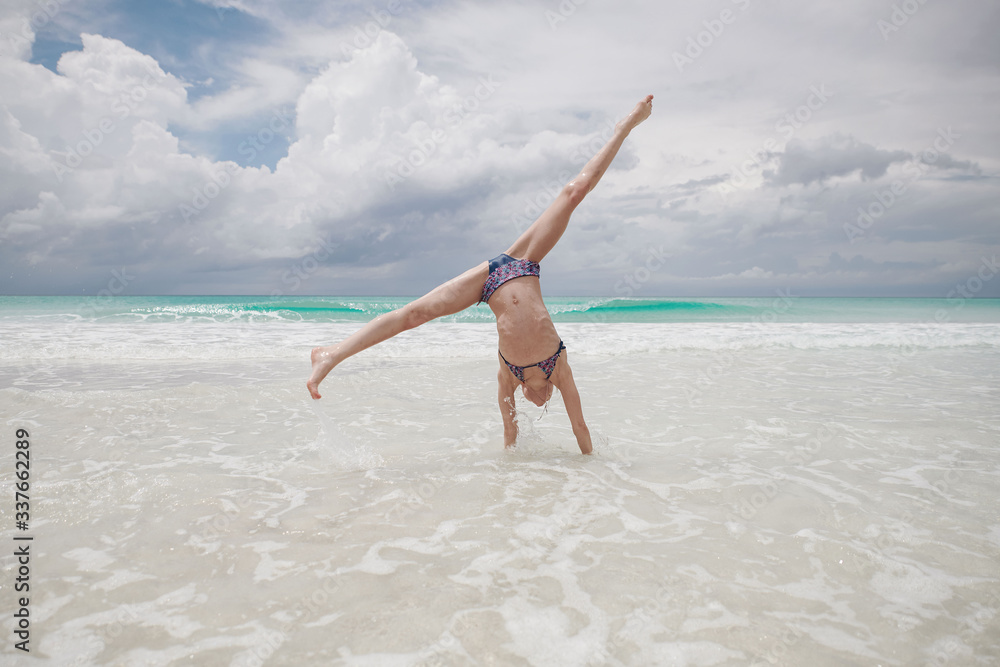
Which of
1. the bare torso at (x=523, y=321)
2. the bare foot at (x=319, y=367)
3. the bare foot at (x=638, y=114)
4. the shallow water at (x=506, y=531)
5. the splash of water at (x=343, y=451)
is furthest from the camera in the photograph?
the bare foot at (x=638, y=114)

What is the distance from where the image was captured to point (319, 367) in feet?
13.8

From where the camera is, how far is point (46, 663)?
7.36ft

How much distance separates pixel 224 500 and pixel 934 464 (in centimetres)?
614

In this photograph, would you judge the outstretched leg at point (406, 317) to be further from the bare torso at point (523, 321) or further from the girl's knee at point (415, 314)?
the bare torso at point (523, 321)

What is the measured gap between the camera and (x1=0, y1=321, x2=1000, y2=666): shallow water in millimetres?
2404

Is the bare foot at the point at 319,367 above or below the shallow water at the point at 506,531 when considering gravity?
above

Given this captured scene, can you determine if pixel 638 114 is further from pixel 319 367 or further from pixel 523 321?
pixel 319 367

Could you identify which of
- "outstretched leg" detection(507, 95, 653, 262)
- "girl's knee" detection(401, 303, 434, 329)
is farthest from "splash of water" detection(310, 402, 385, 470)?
"outstretched leg" detection(507, 95, 653, 262)

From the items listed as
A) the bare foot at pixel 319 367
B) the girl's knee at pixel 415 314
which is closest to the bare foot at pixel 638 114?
the girl's knee at pixel 415 314

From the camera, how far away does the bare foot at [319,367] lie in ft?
13.5

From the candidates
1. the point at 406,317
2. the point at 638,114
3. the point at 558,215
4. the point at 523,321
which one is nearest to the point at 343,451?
the point at 406,317

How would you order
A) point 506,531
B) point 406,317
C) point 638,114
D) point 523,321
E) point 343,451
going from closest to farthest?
point 506,531, point 406,317, point 523,321, point 638,114, point 343,451

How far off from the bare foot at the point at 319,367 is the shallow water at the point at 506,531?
0.84 meters

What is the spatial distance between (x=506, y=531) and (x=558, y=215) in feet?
8.57
